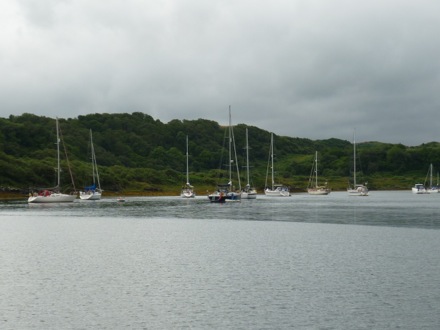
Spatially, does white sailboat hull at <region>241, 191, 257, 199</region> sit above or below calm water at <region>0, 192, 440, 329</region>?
above

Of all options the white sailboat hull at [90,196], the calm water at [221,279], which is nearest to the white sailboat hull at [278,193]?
the white sailboat hull at [90,196]

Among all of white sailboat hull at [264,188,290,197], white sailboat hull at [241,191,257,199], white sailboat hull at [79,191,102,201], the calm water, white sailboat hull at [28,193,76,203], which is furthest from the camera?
white sailboat hull at [264,188,290,197]

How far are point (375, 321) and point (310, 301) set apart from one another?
448cm

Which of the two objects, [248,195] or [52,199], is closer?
[52,199]

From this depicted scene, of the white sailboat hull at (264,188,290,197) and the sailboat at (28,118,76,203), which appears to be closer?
the sailboat at (28,118,76,203)

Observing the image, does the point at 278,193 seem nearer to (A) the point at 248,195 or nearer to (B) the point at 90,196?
(A) the point at 248,195

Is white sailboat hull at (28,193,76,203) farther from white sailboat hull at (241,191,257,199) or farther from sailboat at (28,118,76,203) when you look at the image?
white sailboat hull at (241,191,257,199)

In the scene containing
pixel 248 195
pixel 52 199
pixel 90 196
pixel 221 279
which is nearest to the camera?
pixel 221 279

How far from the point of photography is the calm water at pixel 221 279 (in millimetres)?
25312

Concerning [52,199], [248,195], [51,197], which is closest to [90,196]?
[52,199]

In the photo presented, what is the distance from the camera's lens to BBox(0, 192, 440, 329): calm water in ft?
83.0

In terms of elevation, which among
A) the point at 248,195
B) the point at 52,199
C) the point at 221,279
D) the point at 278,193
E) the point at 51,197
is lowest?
the point at 221,279

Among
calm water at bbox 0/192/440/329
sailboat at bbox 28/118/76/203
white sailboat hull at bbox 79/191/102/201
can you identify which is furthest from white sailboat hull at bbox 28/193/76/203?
calm water at bbox 0/192/440/329

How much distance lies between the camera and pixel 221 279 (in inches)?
1359
